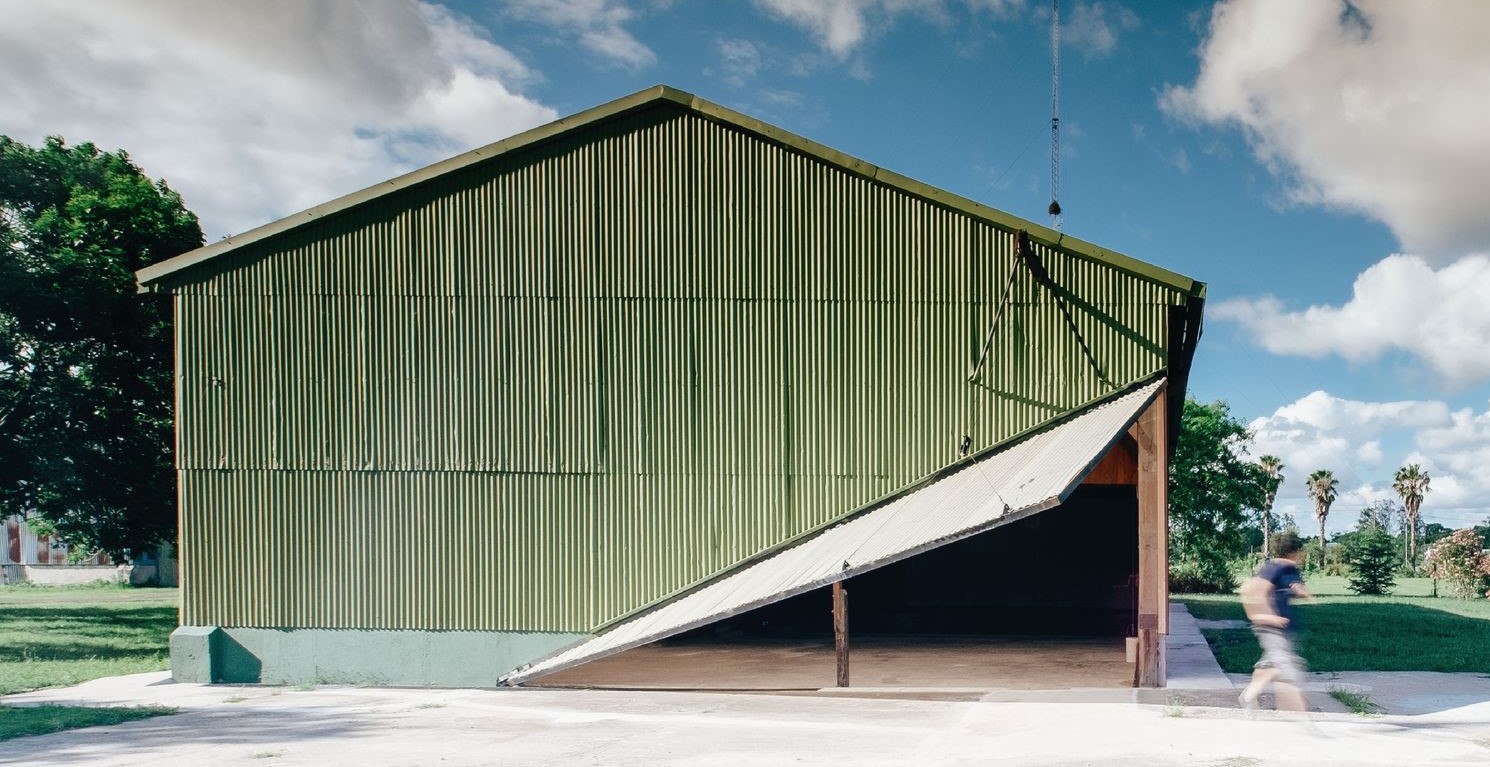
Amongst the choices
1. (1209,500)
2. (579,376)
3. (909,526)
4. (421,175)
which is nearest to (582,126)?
(421,175)

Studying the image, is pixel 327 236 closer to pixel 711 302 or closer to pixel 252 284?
pixel 252 284

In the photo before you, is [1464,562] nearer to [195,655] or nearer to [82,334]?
[195,655]

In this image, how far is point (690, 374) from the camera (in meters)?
13.2

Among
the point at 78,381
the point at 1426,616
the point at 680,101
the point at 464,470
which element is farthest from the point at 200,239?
the point at 1426,616

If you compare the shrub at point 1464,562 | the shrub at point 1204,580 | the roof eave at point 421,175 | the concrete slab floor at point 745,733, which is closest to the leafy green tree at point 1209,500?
the shrub at point 1204,580

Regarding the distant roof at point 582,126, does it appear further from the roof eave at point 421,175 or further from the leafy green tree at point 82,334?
the leafy green tree at point 82,334

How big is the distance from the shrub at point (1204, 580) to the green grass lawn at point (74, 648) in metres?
29.9

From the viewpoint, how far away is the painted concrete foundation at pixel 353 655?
42.1 feet

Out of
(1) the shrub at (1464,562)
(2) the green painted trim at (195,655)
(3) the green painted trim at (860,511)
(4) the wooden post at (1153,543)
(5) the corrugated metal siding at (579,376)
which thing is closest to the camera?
(4) the wooden post at (1153,543)

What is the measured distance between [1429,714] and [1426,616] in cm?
1351

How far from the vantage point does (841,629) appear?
11.0m

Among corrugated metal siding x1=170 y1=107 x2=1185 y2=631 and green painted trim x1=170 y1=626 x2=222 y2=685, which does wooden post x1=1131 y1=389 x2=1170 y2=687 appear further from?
green painted trim x1=170 y1=626 x2=222 y2=685

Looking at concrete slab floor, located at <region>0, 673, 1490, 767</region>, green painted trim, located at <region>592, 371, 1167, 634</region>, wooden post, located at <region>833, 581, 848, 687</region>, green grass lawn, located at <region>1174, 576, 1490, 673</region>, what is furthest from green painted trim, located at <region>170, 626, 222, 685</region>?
green grass lawn, located at <region>1174, 576, 1490, 673</region>

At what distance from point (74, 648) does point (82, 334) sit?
25.2ft
